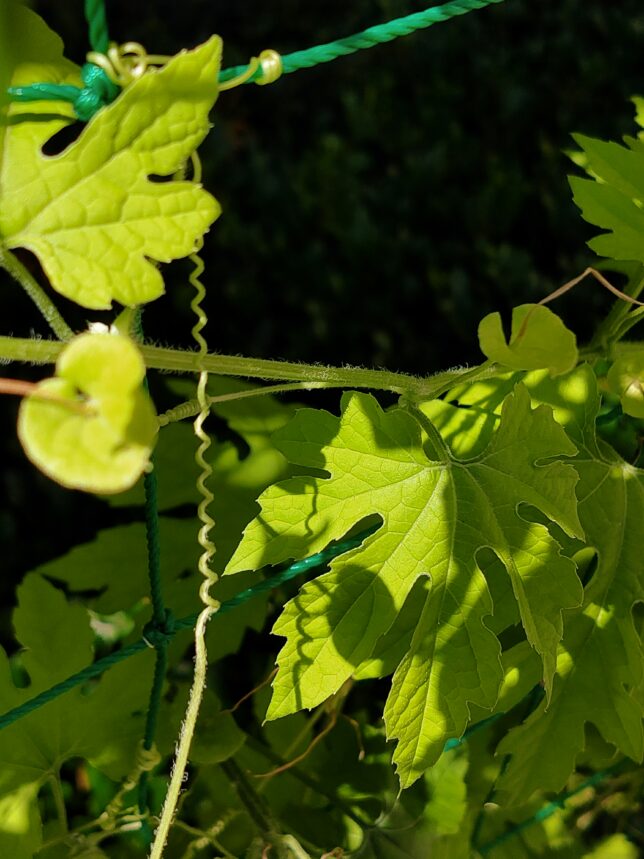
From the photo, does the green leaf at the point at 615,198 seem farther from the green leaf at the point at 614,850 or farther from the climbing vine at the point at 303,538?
the green leaf at the point at 614,850

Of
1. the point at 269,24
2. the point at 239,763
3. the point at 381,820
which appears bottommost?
the point at 381,820

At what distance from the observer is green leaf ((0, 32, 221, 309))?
80 centimetres

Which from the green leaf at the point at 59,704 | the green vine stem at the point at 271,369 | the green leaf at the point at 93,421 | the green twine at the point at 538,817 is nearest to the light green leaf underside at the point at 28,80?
the green vine stem at the point at 271,369

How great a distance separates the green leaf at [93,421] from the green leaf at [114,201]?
0.62 feet

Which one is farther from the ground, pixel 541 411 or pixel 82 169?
pixel 82 169

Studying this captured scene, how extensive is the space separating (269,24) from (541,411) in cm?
393

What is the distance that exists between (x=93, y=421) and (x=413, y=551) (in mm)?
570

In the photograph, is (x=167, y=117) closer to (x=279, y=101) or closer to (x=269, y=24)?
(x=279, y=101)

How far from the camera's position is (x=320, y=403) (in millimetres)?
2572

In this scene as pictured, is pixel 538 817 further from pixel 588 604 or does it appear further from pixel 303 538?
pixel 303 538

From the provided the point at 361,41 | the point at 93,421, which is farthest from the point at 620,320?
the point at 93,421

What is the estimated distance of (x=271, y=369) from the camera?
3.27 feet

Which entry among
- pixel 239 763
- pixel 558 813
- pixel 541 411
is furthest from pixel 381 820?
pixel 541 411

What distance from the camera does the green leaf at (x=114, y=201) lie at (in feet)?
2.64
